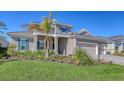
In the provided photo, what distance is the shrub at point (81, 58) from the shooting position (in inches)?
203

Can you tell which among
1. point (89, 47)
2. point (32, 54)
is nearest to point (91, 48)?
point (89, 47)

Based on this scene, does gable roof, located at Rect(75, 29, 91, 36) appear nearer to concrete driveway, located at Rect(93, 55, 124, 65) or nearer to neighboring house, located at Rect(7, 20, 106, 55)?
neighboring house, located at Rect(7, 20, 106, 55)

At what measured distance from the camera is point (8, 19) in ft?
16.4

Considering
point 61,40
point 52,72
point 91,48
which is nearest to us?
point 52,72

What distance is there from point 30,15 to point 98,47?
1.47 metres

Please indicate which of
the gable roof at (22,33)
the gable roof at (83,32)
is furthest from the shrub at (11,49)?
the gable roof at (83,32)

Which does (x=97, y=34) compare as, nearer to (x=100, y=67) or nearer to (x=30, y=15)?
(x=100, y=67)

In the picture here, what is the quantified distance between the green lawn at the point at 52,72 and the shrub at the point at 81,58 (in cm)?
11

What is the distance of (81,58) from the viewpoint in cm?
517

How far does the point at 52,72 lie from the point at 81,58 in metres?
0.63

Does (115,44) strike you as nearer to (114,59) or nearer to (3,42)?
(114,59)

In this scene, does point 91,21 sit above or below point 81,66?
above
